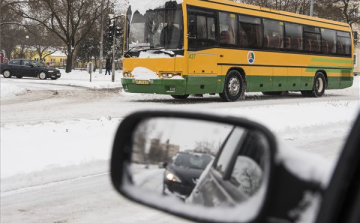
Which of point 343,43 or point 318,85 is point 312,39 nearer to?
point 318,85

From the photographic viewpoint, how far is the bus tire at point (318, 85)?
809 inches

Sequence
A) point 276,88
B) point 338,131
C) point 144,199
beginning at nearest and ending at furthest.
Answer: point 144,199 → point 338,131 → point 276,88

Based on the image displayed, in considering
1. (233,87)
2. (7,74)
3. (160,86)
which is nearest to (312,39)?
(233,87)

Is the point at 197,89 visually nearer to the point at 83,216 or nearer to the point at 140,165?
the point at 83,216

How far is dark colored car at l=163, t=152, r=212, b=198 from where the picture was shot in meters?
1.33

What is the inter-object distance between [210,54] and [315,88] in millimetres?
7083

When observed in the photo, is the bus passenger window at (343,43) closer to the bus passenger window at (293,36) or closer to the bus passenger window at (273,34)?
the bus passenger window at (293,36)

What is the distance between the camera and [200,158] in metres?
1.37

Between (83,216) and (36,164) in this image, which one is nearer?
(83,216)

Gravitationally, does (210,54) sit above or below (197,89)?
above

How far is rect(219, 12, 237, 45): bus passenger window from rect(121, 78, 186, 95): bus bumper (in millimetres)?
2055

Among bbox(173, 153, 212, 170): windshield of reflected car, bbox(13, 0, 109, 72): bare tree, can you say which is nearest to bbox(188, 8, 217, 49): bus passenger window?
bbox(173, 153, 212, 170): windshield of reflected car

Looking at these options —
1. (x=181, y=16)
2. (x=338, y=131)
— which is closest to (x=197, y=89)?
(x=181, y=16)

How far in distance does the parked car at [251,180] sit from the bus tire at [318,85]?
784 inches
